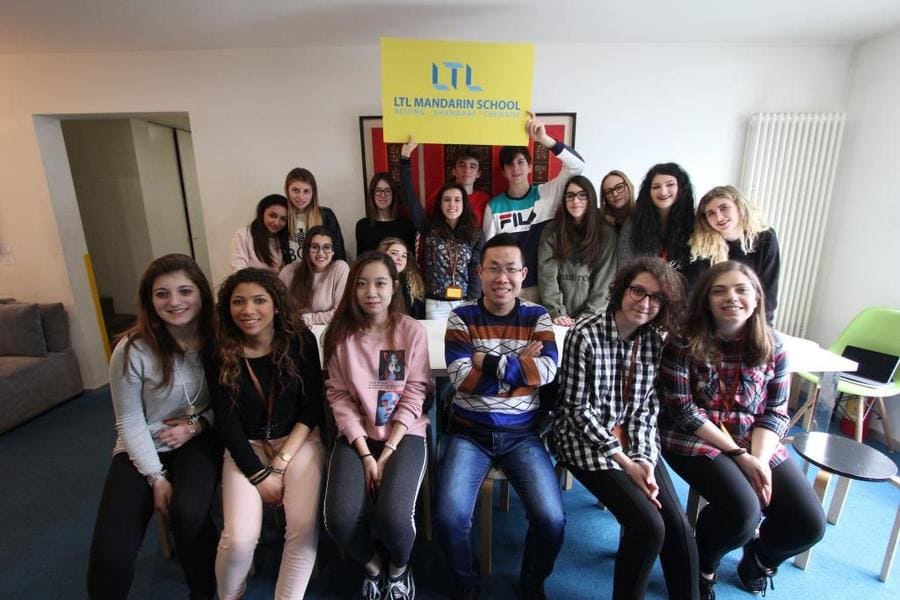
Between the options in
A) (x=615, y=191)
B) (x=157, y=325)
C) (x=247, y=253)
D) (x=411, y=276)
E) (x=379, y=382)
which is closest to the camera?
(x=157, y=325)

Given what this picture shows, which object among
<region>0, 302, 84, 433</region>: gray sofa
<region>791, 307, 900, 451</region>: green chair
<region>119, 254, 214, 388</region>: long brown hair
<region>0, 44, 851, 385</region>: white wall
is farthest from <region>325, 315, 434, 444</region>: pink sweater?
<region>0, 302, 84, 433</region>: gray sofa

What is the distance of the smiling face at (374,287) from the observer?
1.62 m

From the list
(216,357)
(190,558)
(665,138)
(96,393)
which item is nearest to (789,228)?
(665,138)

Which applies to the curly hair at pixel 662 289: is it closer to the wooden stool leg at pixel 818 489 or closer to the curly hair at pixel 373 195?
the wooden stool leg at pixel 818 489

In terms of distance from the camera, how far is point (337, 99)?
297 centimetres

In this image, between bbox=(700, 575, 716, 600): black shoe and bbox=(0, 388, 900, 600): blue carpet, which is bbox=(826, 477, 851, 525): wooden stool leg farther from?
bbox=(700, 575, 716, 600): black shoe

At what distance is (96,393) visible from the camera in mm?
3393

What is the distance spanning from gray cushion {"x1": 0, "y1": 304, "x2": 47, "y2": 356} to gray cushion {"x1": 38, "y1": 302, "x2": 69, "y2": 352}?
4.3 inches

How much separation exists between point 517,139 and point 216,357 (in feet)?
6.33

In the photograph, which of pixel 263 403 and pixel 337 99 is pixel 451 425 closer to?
pixel 263 403

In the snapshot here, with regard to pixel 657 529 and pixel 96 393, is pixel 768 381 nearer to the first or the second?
pixel 657 529

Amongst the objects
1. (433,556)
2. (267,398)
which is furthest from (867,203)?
(267,398)

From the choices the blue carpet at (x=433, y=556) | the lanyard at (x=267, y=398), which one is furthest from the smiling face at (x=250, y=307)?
the blue carpet at (x=433, y=556)

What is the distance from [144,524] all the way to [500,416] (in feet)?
4.38
